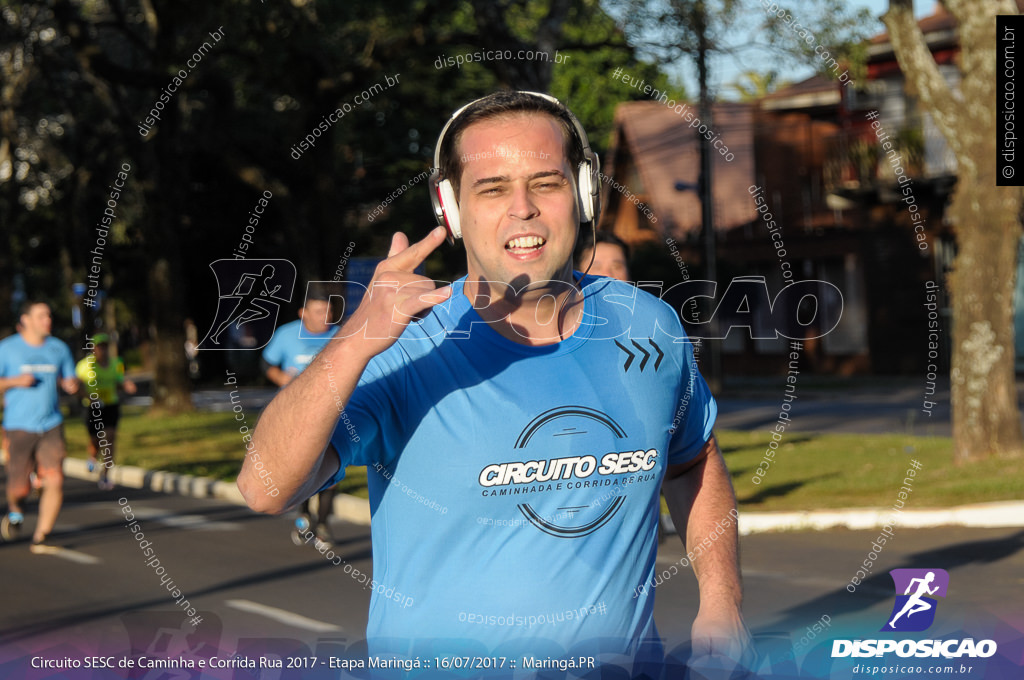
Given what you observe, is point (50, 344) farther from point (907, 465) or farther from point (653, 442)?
point (653, 442)

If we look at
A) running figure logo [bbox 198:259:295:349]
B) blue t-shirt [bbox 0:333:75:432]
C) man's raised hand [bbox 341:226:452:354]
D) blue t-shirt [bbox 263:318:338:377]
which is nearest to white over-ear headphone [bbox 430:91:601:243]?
man's raised hand [bbox 341:226:452:354]

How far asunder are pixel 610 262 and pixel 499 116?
3803 millimetres

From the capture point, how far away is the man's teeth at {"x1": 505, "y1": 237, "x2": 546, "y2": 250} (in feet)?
8.13

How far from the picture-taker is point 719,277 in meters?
24.7

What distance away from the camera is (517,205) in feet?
8.12

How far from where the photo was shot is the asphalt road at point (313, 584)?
23.3 ft

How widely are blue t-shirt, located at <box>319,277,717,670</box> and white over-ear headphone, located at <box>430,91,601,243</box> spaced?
258 mm

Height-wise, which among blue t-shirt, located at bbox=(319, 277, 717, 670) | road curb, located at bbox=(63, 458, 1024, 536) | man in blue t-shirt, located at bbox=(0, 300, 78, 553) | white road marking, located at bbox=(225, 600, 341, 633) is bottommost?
road curb, located at bbox=(63, 458, 1024, 536)

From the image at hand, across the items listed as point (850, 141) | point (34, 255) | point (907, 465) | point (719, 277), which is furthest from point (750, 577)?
point (34, 255)

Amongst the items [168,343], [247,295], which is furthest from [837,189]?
[247,295]

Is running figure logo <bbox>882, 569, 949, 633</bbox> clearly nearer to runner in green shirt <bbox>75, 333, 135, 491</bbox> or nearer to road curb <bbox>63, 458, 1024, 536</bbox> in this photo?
road curb <bbox>63, 458, 1024, 536</bbox>

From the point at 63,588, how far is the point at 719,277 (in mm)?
17646

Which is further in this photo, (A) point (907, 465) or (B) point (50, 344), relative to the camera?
(A) point (907, 465)

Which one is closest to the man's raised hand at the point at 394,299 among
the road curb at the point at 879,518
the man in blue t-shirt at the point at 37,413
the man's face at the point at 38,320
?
the road curb at the point at 879,518
